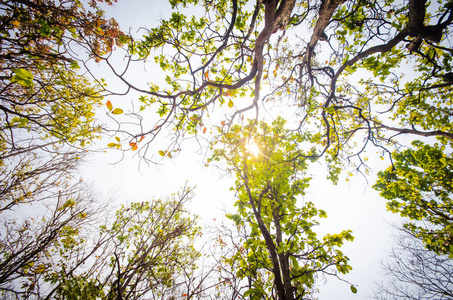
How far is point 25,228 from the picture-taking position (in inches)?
297

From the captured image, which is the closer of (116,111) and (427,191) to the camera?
(116,111)

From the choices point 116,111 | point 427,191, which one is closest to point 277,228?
point 116,111

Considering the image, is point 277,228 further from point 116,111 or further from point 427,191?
point 427,191

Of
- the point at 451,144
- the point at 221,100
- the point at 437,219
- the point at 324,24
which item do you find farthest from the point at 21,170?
the point at 451,144

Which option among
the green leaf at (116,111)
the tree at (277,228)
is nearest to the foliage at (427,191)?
the tree at (277,228)

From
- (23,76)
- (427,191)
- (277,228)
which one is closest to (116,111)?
(23,76)

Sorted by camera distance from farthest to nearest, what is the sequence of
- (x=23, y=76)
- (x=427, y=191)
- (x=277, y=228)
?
(x=427, y=191) < (x=277, y=228) < (x=23, y=76)

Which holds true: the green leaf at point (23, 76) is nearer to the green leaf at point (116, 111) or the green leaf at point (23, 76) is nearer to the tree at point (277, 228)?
the green leaf at point (116, 111)

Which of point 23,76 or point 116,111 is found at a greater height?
point 23,76

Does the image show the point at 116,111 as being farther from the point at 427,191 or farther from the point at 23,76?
the point at 427,191

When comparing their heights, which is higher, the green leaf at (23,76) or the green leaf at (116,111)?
the green leaf at (23,76)

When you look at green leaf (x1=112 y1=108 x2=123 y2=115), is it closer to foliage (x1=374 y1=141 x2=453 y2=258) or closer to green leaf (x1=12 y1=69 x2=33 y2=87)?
green leaf (x1=12 y1=69 x2=33 y2=87)

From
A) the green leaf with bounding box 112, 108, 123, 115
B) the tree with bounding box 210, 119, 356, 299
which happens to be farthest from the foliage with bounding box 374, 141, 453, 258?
the green leaf with bounding box 112, 108, 123, 115

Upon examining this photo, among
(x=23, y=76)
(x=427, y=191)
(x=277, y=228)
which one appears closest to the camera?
(x=23, y=76)
